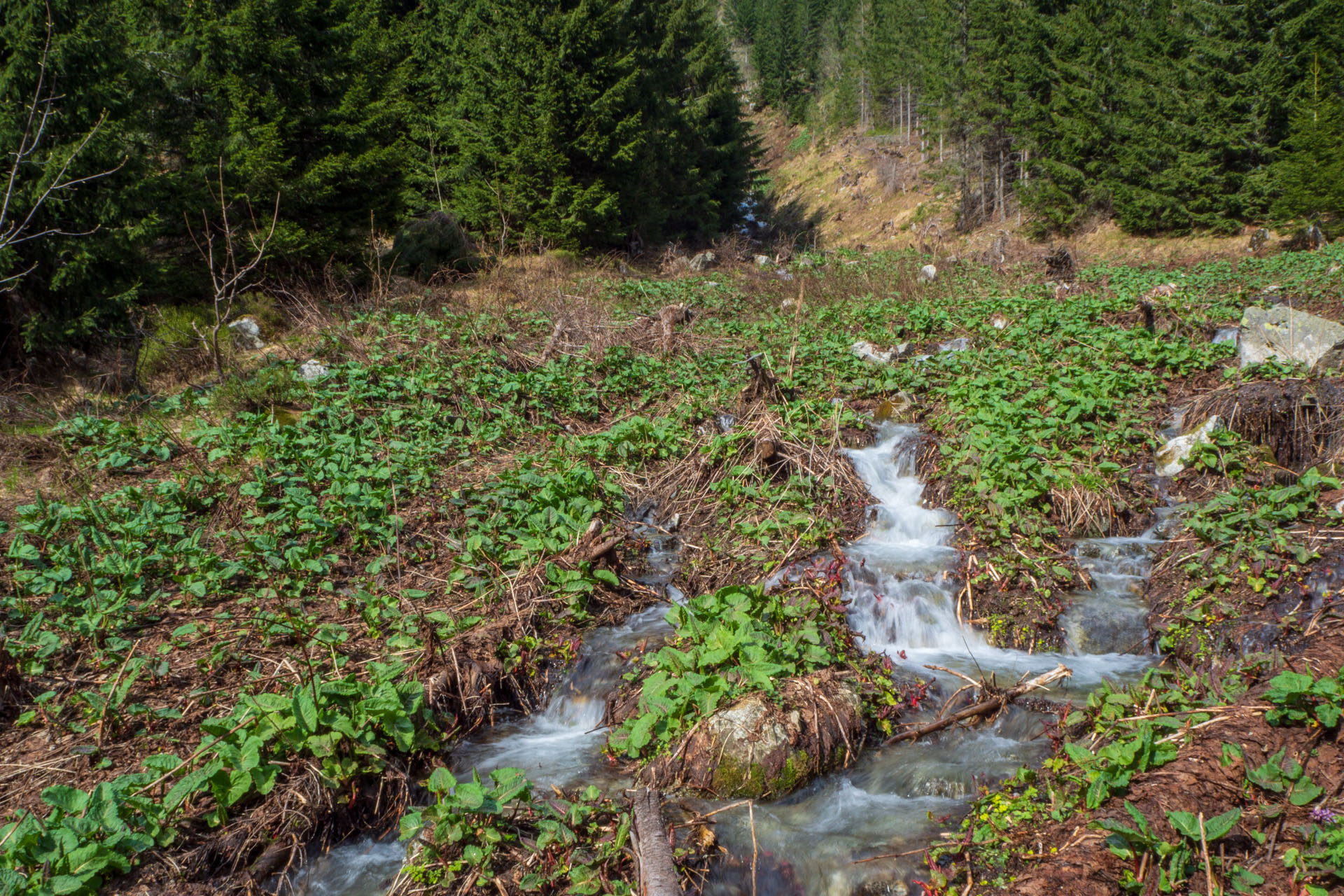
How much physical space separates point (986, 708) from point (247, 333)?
411 inches

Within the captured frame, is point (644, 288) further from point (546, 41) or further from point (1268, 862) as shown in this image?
point (1268, 862)

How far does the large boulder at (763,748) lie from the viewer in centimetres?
366

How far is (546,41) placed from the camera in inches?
719

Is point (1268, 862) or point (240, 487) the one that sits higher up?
point (240, 487)

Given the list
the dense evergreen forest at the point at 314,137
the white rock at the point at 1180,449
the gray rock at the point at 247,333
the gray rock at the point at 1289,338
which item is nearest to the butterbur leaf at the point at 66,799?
the dense evergreen forest at the point at 314,137

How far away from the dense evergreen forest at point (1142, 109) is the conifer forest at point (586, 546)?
27.2ft

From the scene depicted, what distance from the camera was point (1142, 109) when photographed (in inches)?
896

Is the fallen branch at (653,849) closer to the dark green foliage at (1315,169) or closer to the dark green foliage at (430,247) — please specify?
the dark green foliage at (430,247)

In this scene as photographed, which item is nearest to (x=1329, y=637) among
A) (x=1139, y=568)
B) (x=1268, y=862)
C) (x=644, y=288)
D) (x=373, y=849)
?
(x=1139, y=568)

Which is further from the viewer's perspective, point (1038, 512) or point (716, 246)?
point (716, 246)

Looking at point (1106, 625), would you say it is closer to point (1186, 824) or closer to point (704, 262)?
point (1186, 824)

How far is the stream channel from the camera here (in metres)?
3.33

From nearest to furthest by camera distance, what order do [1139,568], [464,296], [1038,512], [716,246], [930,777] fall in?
[930,777] < [1139,568] < [1038,512] < [464,296] < [716,246]

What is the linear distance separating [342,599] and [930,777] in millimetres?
3852
